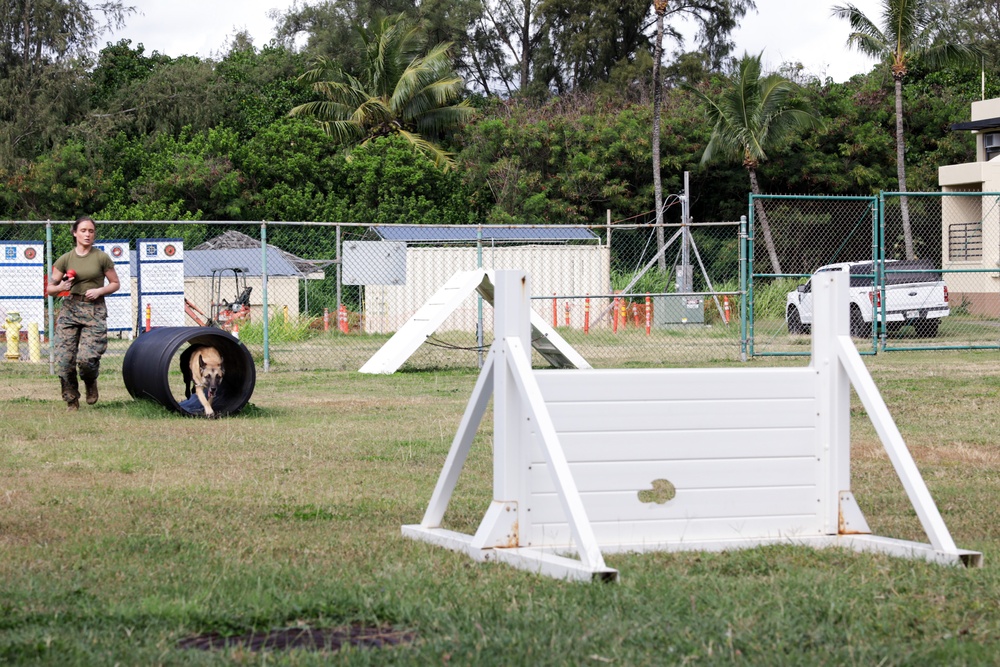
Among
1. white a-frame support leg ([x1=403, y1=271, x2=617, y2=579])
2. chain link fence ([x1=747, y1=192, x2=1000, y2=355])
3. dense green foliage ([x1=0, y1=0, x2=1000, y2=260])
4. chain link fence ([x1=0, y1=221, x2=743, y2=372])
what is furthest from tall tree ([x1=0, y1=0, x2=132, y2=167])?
white a-frame support leg ([x1=403, y1=271, x2=617, y2=579])

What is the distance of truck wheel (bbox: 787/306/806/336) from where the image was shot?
2202 centimetres

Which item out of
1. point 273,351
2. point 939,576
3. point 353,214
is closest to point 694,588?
point 939,576

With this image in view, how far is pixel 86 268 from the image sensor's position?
10.3 meters

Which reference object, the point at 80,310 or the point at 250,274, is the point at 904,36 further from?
the point at 80,310

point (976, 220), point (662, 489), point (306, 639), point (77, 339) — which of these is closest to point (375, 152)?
point (976, 220)

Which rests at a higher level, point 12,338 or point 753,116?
point 753,116

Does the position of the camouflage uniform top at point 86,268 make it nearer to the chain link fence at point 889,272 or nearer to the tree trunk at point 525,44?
the chain link fence at point 889,272

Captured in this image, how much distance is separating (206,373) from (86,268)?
1.44 m

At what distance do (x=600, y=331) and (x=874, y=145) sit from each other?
2222cm

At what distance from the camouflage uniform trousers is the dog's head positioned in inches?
38.0

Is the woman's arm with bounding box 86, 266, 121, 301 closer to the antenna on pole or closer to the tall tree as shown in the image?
the antenna on pole

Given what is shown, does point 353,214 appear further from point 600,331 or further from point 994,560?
point 994,560

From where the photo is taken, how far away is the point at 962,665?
3.27m

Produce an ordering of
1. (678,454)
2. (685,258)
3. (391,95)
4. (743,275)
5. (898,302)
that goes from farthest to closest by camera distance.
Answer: (391,95), (898,302), (685,258), (743,275), (678,454)
